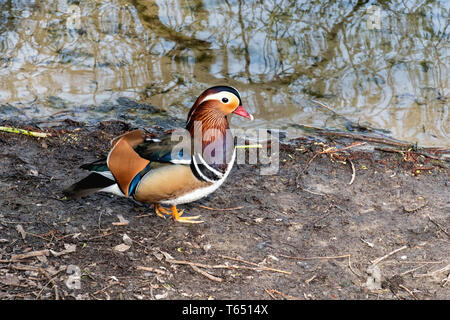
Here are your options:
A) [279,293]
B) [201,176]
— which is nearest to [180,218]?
[201,176]

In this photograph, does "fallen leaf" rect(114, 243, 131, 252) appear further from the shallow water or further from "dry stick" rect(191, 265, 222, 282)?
the shallow water

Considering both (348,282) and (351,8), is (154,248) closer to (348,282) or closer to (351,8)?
(348,282)

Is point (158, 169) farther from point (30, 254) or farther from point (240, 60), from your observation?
point (240, 60)

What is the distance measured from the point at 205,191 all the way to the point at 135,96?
2.34 metres

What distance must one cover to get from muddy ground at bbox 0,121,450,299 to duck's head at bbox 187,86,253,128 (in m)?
0.62

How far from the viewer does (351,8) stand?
7.12 metres

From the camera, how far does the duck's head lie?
3545 mm

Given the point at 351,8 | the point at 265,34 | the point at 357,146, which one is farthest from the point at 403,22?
the point at 357,146

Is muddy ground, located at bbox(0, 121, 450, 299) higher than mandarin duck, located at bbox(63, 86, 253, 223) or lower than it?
lower

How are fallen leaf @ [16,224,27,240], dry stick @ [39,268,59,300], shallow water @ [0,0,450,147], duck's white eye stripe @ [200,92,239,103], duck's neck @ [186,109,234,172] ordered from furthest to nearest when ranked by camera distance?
shallow water @ [0,0,450,147]
duck's white eye stripe @ [200,92,239,103]
duck's neck @ [186,109,234,172]
fallen leaf @ [16,224,27,240]
dry stick @ [39,268,59,300]

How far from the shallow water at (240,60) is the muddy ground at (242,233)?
36.1 inches

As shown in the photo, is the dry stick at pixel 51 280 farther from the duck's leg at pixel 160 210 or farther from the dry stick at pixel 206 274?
the duck's leg at pixel 160 210

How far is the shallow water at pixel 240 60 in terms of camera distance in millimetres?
5301

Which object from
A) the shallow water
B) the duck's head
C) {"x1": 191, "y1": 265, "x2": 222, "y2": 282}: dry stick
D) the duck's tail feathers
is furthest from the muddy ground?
the shallow water
